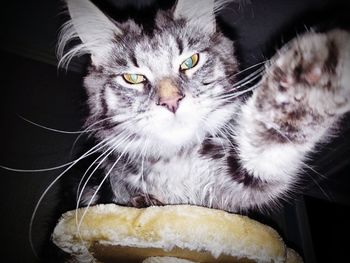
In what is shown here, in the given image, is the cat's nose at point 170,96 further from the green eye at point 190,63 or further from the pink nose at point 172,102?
the green eye at point 190,63

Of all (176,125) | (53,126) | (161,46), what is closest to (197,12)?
(161,46)

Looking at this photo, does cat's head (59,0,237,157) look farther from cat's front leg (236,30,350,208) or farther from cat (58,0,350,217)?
cat's front leg (236,30,350,208)

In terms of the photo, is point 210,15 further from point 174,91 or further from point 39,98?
point 39,98

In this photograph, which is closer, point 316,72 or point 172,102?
point 316,72

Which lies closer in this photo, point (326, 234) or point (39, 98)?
point (326, 234)

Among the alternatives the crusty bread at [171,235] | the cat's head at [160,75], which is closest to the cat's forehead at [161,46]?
the cat's head at [160,75]

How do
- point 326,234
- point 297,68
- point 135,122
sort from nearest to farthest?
point 297,68 → point 135,122 → point 326,234

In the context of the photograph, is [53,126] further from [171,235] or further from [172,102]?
[171,235]

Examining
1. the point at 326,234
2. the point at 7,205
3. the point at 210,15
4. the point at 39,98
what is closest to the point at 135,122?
the point at 210,15
